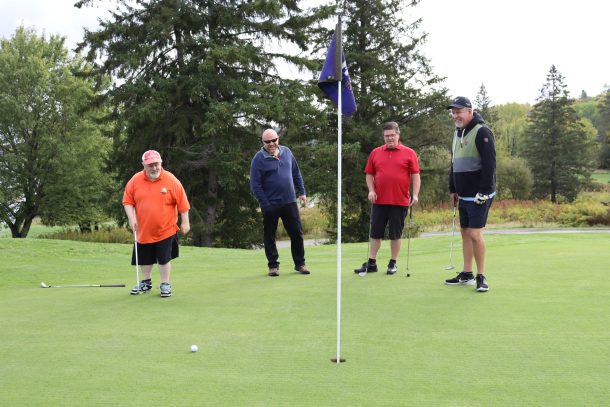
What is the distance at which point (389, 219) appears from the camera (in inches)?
274

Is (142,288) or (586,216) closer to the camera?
(142,288)

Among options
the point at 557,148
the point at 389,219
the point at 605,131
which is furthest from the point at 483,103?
the point at 389,219

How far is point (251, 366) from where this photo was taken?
10.6ft

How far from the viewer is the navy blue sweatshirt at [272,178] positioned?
6.89 meters

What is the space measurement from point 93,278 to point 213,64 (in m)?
13.8

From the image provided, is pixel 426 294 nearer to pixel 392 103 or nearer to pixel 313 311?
pixel 313 311

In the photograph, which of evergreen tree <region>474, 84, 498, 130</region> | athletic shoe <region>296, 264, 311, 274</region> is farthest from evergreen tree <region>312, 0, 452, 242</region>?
evergreen tree <region>474, 84, 498, 130</region>

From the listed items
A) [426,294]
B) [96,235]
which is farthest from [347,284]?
[96,235]

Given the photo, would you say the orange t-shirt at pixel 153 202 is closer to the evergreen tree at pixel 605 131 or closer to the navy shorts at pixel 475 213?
the navy shorts at pixel 475 213

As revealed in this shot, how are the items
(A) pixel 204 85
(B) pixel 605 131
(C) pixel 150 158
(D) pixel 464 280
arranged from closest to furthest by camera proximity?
(C) pixel 150 158 < (D) pixel 464 280 < (A) pixel 204 85 < (B) pixel 605 131

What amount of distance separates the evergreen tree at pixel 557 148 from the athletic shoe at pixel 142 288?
157 ft

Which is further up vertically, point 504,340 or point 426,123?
point 426,123

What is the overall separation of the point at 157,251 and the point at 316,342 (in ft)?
9.50

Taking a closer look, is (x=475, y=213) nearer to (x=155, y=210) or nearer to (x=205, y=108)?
(x=155, y=210)
